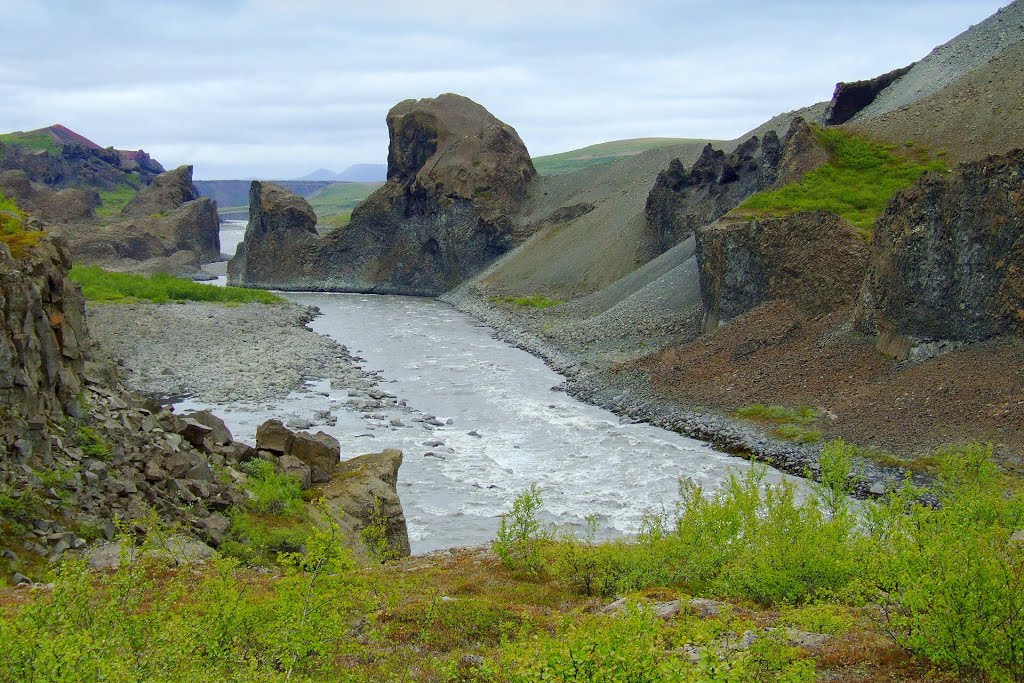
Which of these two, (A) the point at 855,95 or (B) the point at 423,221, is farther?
(B) the point at 423,221

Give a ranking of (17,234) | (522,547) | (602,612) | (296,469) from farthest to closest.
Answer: (296,469) → (17,234) → (522,547) → (602,612)

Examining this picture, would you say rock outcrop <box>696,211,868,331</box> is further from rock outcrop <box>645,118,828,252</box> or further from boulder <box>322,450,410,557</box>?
boulder <box>322,450,410,557</box>

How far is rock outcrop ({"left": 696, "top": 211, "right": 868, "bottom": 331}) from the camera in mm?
48094

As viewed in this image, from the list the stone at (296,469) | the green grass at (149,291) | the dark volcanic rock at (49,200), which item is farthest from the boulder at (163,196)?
the stone at (296,469)

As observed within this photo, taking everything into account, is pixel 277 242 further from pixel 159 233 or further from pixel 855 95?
pixel 855 95

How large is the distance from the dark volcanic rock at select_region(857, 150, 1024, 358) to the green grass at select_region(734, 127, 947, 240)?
736cm

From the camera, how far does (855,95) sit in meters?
84.9

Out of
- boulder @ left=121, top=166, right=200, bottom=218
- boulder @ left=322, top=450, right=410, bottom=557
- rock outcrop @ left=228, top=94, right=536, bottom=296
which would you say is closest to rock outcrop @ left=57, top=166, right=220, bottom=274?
boulder @ left=121, top=166, right=200, bottom=218

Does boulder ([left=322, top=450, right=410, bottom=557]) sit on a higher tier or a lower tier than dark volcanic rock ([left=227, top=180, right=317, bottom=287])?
lower

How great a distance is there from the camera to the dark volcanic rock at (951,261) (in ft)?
122

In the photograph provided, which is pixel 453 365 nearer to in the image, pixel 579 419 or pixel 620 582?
pixel 579 419

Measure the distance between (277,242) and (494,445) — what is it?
9689 cm

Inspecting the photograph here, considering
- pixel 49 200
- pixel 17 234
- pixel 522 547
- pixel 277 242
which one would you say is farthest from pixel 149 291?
pixel 522 547

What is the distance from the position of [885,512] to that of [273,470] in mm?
16647
